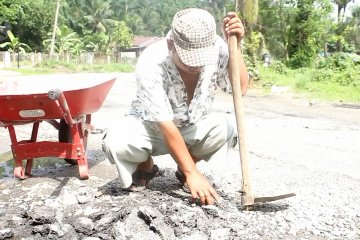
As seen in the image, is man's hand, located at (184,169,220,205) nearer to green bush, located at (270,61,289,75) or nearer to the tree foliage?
the tree foliage

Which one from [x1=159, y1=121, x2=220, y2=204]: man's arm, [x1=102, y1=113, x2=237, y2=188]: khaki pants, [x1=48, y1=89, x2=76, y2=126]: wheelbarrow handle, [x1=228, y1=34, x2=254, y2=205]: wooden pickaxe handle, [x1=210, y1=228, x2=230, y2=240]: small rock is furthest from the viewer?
[x1=48, y1=89, x2=76, y2=126]: wheelbarrow handle

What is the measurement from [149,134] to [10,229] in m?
1.01

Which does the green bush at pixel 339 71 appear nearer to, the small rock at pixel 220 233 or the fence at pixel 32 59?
Answer: the small rock at pixel 220 233

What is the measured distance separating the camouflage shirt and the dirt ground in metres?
0.58

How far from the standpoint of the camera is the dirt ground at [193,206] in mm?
2434

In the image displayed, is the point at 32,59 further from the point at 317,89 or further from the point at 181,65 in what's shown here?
the point at 181,65

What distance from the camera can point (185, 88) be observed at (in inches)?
105

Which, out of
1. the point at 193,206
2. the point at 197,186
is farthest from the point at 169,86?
the point at 193,206

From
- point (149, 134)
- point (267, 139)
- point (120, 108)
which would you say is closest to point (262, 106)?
point (120, 108)

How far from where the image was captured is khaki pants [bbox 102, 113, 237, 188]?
2.75 meters

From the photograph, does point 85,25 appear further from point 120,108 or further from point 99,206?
point 99,206

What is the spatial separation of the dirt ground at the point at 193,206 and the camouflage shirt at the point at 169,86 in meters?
0.58

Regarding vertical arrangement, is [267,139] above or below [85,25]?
below

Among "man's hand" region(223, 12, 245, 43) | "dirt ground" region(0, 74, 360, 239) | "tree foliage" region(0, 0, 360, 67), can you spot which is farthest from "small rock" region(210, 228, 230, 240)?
"tree foliage" region(0, 0, 360, 67)
